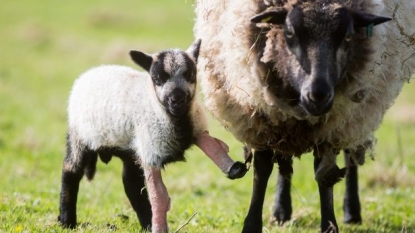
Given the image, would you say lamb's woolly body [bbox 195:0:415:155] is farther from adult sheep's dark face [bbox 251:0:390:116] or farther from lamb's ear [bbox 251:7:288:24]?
adult sheep's dark face [bbox 251:0:390:116]

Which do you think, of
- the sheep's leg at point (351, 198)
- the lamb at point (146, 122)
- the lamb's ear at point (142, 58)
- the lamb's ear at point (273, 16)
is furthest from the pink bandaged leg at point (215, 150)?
the sheep's leg at point (351, 198)

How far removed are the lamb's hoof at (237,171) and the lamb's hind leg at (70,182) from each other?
1.31m

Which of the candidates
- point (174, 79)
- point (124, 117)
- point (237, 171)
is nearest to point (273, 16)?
point (174, 79)

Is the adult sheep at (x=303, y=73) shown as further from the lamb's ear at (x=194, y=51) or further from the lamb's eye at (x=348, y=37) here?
the lamb's ear at (x=194, y=51)

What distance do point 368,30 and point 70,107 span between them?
2.52m

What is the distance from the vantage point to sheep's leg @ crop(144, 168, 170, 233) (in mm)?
5473

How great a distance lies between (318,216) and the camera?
305 inches

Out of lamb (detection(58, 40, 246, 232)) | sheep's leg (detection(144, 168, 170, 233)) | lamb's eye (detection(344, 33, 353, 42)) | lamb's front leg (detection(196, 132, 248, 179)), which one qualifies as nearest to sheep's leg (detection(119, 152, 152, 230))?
lamb (detection(58, 40, 246, 232))

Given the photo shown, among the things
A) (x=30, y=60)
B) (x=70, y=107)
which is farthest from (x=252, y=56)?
(x=30, y=60)

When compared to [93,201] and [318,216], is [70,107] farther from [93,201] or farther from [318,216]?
[318,216]

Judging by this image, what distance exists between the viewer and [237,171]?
17.9ft

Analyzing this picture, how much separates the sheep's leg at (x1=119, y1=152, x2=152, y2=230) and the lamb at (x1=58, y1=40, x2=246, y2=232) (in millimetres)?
72

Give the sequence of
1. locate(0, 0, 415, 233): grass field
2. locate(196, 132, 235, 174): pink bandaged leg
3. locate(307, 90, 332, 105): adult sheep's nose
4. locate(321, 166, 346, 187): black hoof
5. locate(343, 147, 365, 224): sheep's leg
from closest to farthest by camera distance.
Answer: locate(307, 90, 332, 105): adult sheep's nose, locate(196, 132, 235, 174): pink bandaged leg, locate(321, 166, 346, 187): black hoof, locate(0, 0, 415, 233): grass field, locate(343, 147, 365, 224): sheep's leg

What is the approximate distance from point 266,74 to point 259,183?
1155mm
